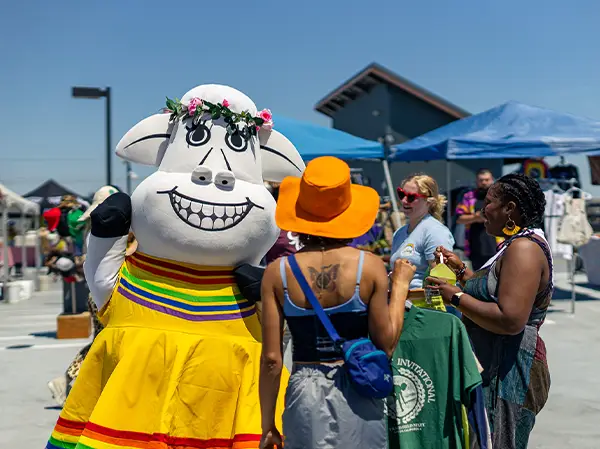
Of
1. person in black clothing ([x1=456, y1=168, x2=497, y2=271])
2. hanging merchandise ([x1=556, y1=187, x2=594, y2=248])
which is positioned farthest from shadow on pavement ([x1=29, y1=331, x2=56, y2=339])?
hanging merchandise ([x1=556, y1=187, x2=594, y2=248])

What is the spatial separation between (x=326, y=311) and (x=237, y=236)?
1142 mm

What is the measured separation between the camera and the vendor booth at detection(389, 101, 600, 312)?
28.3 feet

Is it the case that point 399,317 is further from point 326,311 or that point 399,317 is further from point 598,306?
point 598,306

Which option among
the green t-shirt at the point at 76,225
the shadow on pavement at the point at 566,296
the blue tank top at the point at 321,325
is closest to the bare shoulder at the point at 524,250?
the blue tank top at the point at 321,325

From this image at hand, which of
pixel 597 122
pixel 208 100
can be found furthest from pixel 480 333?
pixel 597 122

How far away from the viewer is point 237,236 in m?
3.43

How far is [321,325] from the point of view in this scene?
94.2 inches

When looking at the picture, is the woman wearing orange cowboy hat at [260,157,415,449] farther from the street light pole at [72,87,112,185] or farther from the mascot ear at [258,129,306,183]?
the street light pole at [72,87,112,185]

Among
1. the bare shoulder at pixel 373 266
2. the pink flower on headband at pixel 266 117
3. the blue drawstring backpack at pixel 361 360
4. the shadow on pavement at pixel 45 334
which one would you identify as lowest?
the shadow on pavement at pixel 45 334

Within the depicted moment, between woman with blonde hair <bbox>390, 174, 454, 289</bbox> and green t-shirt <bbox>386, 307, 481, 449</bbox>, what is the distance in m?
1.23

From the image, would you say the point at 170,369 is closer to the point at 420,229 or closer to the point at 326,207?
the point at 326,207

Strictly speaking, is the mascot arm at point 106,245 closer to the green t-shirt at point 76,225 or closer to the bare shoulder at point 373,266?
the bare shoulder at point 373,266

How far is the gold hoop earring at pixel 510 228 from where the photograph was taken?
2.98m

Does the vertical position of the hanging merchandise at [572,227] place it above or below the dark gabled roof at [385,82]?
below
